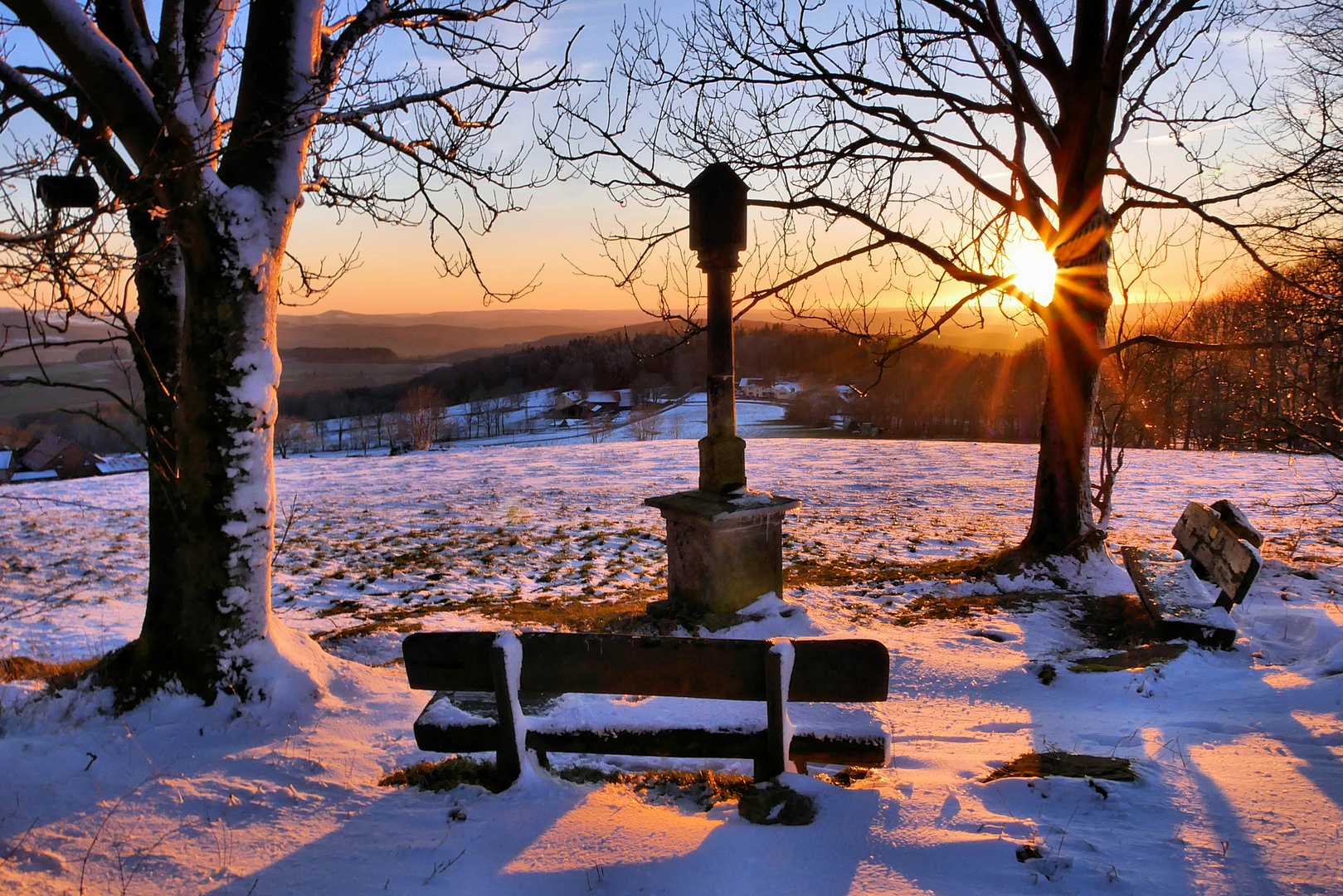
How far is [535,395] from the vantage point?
78375mm

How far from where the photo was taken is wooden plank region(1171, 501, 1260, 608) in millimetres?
5633

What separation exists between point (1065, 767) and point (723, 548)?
3.05 meters

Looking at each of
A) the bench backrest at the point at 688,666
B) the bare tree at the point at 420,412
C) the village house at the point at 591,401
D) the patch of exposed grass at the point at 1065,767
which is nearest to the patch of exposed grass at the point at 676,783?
the bench backrest at the point at 688,666

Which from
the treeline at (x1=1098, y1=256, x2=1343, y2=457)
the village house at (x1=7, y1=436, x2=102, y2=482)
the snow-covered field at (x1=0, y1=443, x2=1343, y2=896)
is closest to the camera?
the snow-covered field at (x1=0, y1=443, x2=1343, y2=896)

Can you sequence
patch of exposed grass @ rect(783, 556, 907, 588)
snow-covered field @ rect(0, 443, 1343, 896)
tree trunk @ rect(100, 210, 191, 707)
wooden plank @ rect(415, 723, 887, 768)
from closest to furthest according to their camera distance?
snow-covered field @ rect(0, 443, 1343, 896) < wooden plank @ rect(415, 723, 887, 768) < tree trunk @ rect(100, 210, 191, 707) < patch of exposed grass @ rect(783, 556, 907, 588)

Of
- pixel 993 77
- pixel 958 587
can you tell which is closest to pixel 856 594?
pixel 958 587

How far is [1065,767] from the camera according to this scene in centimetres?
322

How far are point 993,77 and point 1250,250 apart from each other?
314cm

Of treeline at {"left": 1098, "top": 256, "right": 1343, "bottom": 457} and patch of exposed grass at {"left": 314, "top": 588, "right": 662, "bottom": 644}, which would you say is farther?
treeline at {"left": 1098, "top": 256, "right": 1343, "bottom": 457}

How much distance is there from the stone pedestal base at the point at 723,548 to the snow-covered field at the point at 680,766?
1.33ft

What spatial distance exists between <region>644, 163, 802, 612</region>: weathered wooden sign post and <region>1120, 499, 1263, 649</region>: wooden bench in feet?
9.64

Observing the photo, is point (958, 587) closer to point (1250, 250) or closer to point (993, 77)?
point (1250, 250)

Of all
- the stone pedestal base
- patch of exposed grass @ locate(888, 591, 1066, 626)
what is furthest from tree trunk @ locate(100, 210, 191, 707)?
patch of exposed grass @ locate(888, 591, 1066, 626)

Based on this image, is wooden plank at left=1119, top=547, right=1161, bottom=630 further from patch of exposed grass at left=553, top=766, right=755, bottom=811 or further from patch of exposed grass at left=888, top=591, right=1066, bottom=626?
patch of exposed grass at left=553, top=766, right=755, bottom=811
